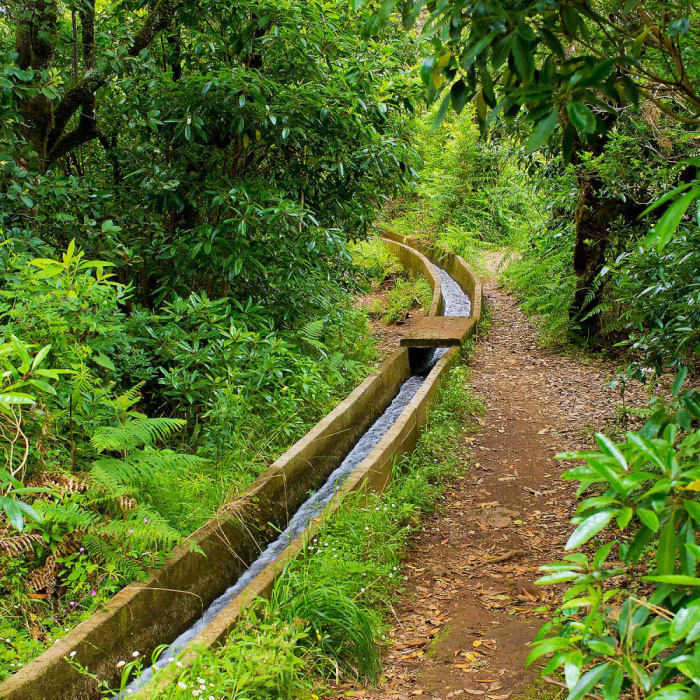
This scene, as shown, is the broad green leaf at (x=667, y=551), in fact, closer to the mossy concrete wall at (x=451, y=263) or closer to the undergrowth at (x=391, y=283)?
the undergrowth at (x=391, y=283)

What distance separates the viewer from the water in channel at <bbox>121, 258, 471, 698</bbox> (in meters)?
3.72

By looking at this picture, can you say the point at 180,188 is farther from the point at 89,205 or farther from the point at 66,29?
the point at 66,29

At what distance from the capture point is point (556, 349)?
9508mm

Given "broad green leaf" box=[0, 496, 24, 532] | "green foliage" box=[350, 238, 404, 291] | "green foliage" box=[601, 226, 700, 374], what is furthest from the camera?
"green foliage" box=[350, 238, 404, 291]

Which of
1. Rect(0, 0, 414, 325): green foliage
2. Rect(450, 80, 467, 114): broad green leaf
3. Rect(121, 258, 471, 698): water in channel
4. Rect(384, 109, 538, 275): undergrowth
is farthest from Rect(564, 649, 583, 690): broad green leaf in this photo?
Rect(384, 109, 538, 275): undergrowth

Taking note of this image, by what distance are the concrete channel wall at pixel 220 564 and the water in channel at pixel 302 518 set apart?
0.20 feet

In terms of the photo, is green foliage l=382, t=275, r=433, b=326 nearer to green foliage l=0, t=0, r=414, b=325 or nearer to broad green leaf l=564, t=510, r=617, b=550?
green foliage l=0, t=0, r=414, b=325

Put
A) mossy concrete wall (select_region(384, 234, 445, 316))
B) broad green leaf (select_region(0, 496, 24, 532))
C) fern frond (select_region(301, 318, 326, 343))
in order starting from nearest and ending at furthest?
broad green leaf (select_region(0, 496, 24, 532)) → fern frond (select_region(301, 318, 326, 343)) → mossy concrete wall (select_region(384, 234, 445, 316))

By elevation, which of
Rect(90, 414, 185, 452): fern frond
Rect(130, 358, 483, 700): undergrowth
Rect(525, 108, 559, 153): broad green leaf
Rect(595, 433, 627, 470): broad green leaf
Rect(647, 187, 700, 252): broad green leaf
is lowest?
Rect(130, 358, 483, 700): undergrowth

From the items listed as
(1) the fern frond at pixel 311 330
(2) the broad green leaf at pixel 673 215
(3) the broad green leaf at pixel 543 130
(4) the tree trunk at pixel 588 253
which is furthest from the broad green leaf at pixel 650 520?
(4) the tree trunk at pixel 588 253

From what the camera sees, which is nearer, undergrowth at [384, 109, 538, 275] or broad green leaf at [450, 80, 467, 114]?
broad green leaf at [450, 80, 467, 114]

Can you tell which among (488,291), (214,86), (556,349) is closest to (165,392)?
(214,86)

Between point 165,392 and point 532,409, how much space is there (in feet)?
14.4

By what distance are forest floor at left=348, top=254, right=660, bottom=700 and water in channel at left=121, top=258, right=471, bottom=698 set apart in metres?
1.05
